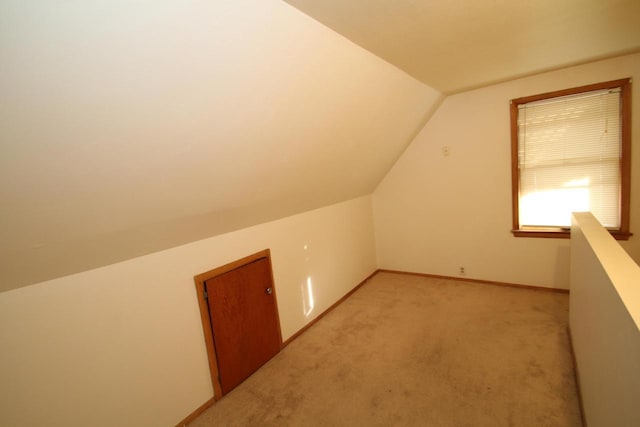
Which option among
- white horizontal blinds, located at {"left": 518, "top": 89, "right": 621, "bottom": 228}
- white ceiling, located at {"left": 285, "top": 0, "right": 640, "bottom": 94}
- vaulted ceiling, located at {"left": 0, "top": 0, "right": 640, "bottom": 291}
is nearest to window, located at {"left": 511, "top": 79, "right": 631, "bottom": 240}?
white horizontal blinds, located at {"left": 518, "top": 89, "right": 621, "bottom": 228}

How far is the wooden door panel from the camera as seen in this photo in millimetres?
2279

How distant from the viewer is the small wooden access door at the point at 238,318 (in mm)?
2227

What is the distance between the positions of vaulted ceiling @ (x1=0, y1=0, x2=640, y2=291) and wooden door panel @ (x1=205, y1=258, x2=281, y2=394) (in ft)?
1.44

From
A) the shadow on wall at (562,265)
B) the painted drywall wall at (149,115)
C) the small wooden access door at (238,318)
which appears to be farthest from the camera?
the shadow on wall at (562,265)

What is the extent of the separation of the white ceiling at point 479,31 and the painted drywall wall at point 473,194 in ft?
1.84

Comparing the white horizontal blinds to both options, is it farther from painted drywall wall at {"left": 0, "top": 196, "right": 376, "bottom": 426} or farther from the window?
painted drywall wall at {"left": 0, "top": 196, "right": 376, "bottom": 426}

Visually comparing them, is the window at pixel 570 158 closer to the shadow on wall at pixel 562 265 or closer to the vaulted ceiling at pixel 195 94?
the shadow on wall at pixel 562 265

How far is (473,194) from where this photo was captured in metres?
3.75

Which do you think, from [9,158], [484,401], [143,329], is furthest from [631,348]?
[143,329]

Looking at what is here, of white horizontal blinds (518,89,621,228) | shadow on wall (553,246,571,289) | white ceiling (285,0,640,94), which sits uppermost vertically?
white ceiling (285,0,640,94)

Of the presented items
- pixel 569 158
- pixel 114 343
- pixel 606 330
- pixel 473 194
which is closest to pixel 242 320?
pixel 114 343

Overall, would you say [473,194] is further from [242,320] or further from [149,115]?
[149,115]

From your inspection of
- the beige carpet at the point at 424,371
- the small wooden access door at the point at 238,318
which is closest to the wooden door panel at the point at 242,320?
the small wooden access door at the point at 238,318

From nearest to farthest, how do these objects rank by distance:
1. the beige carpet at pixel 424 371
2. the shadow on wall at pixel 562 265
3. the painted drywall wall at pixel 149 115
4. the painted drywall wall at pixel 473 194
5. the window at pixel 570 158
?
the painted drywall wall at pixel 149 115 < the beige carpet at pixel 424 371 < the window at pixel 570 158 < the painted drywall wall at pixel 473 194 < the shadow on wall at pixel 562 265
